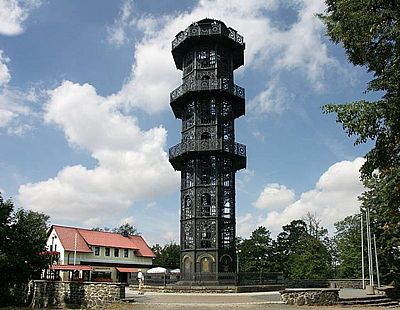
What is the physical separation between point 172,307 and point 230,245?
1704 cm

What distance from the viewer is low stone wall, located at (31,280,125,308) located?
22.3 metres

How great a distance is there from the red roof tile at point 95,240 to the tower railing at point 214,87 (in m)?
21.4

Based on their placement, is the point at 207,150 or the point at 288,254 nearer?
the point at 207,150

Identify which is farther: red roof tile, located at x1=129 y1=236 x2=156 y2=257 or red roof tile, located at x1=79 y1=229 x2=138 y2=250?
red roof tile, located at x1=129 y1=236 x2=156 y2=257

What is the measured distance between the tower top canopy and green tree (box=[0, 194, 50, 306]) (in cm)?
2089

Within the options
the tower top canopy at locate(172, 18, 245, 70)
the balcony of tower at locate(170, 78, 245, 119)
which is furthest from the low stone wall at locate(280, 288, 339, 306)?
the tower top canopy at locate(172, 18, 245, 70)

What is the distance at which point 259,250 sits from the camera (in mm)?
65375

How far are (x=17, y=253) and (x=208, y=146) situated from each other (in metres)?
17.3

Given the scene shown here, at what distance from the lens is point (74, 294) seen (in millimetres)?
22766

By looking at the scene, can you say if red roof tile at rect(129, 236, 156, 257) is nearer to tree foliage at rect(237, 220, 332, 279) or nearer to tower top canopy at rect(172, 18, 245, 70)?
tree foliage at rect(237, 220, 332, 279)

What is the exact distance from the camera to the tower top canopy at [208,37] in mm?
38781

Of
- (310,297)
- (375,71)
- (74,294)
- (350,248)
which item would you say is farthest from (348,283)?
(375,71)

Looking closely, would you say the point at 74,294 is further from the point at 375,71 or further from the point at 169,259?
the point at 169,259

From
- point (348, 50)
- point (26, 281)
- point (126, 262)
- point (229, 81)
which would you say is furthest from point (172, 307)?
point (126, 262)
